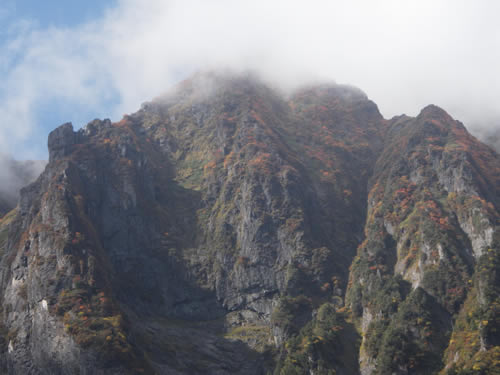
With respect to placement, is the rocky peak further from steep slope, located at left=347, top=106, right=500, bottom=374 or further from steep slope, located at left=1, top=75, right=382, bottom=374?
steep slope, located at left=347, top=106, right=500, bottom=374

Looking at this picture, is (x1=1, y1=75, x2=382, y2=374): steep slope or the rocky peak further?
the rocky peak

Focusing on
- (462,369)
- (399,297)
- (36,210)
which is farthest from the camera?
(36,210)

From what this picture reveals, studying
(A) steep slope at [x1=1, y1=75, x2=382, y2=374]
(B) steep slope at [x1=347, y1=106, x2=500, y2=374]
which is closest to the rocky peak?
(A) steep slope at [x1=1, y1=75, x2=382, y2=374]

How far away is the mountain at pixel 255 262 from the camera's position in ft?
367

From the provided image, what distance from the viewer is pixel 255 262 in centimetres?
15500

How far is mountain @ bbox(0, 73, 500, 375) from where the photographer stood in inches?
4400

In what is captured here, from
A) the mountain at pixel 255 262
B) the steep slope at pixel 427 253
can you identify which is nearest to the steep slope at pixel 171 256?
the mountain at pixel 255 262

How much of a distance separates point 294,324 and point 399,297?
28958 mm

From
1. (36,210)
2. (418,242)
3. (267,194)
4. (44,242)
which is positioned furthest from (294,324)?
(36,210)

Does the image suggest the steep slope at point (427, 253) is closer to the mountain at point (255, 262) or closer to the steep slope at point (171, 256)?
the mountain at point (255, 262)

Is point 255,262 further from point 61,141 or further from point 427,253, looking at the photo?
point 61,141

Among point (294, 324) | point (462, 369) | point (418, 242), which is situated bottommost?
point (462, 369)

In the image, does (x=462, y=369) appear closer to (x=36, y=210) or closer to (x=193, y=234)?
(x=193, y=234)

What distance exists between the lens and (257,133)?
198 meters
